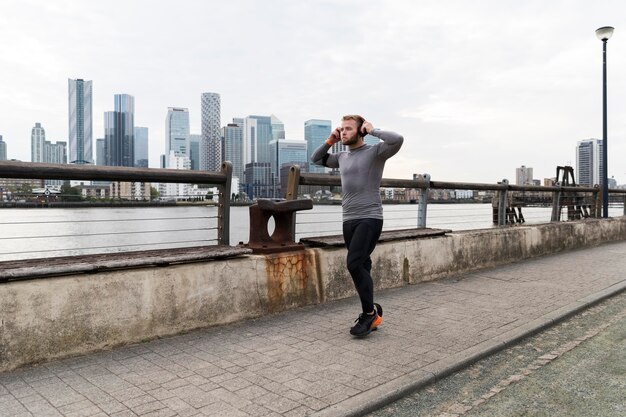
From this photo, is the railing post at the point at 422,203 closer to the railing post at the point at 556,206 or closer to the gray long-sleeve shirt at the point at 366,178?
the gray long-sleeve shirt at the point at 366,178

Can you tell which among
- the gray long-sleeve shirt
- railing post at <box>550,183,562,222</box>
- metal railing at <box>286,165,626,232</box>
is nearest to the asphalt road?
the gray long-sleeve shirt

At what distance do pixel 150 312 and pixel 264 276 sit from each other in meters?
1.25

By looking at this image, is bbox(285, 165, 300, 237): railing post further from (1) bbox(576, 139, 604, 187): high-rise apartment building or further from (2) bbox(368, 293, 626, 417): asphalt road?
(1) bbox(576, 139, 604, 187): high-rise apartment building

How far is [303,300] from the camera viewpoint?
534 cm

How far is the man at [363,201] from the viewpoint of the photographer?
14.0ft

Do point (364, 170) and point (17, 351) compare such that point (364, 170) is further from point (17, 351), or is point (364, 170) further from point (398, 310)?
point (17, 351)

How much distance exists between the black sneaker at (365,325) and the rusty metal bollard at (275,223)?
1308 mm

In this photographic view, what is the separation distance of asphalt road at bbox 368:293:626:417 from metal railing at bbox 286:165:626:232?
289 cm

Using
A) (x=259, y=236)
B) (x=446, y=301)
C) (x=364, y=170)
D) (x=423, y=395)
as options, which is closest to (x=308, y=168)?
(x=259, y=236)

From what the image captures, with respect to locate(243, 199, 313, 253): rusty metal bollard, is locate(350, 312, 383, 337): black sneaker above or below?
below

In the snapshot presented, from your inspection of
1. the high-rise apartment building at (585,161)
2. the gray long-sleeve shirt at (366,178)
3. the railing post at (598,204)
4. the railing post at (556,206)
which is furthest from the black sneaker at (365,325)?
the high-rise apartment building at (585,161)

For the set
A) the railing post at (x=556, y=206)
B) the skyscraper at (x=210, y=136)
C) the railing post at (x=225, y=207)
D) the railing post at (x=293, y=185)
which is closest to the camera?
the railing post at (x=225, y=207)

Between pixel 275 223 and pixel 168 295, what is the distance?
5.18 feet

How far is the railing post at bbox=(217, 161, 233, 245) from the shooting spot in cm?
506
